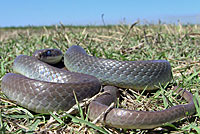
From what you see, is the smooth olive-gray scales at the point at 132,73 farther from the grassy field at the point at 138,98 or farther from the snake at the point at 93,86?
the grassy field at the point at 138,98

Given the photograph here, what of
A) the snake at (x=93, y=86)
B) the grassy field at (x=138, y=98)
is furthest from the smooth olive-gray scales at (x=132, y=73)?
the grassy field at (x=138, y=98)

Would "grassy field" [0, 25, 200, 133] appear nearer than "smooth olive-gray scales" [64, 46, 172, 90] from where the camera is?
Yes

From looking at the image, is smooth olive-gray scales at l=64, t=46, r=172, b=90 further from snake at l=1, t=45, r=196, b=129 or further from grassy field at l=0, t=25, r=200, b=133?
grassy field at l=0, t=25, r=200, b=133

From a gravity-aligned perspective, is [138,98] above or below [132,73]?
below

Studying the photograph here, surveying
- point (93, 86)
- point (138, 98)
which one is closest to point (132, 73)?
point (138, 98)

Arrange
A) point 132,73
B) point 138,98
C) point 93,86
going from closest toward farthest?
point 93,86 < point 138,98 < point 132,73

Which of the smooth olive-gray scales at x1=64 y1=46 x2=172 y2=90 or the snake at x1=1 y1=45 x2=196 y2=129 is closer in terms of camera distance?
the snake at x1=1 y1=45 x2=196 y2=129

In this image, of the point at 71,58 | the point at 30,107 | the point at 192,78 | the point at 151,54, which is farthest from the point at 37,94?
the point at 151,54

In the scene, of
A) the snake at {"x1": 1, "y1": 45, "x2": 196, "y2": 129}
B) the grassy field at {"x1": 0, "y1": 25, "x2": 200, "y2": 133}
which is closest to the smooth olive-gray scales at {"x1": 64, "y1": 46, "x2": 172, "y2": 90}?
the snake at {"x1": 1, "y1": 45, "x2": 196, "y2": 129}

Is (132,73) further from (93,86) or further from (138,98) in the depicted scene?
(93,86)
